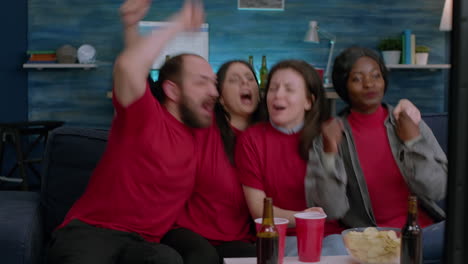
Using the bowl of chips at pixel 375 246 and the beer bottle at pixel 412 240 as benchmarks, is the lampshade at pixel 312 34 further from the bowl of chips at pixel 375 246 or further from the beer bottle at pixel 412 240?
the beer bottle at pixel 412 240

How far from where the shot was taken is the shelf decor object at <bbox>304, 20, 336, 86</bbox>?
542cm

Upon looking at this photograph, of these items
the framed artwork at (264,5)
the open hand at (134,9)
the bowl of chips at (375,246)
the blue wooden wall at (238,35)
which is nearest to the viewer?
the bowl of chips at (375,246)

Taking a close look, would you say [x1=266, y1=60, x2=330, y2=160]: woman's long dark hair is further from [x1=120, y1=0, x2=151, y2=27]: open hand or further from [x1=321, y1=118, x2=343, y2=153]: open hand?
[x1=120, y1=0, x2=151, y2=27]: open hand

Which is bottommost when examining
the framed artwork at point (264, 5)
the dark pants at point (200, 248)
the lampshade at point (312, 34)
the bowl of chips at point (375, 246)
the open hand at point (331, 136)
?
the dark pants at point (200, 248)

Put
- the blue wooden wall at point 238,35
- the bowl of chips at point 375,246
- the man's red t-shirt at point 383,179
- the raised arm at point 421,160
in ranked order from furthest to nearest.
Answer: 1. the blue wooden wall at point 238,35
2. the man's red t-shirt at point 383,179
3. the raised arm at point 421,160
4. the bowl of chips at point 375,246

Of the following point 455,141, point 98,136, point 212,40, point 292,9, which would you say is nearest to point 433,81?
point 292,9

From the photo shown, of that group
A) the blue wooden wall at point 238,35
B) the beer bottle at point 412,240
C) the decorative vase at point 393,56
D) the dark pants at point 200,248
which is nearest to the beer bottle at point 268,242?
the beer bottle at point 412,240

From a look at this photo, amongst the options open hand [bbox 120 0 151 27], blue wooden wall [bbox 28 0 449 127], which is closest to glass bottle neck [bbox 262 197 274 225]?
open hand [bbox 120 0 151 27]

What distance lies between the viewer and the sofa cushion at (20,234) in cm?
169

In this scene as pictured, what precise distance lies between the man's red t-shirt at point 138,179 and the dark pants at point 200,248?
0.06 m

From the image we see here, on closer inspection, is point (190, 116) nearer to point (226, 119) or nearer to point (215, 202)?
point (226, 119)

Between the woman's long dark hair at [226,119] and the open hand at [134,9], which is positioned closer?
the open hand at [134,9]

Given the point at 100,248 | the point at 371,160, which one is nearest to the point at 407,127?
the point at 371,160

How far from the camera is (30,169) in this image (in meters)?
5.43
